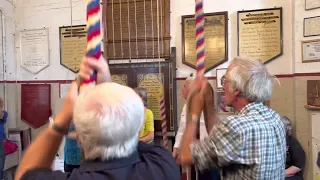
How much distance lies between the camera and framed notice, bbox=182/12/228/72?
11.0ft

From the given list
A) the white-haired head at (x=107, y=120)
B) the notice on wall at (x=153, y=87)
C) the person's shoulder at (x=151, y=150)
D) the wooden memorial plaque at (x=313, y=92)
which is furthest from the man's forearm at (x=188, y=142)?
the notice on wall at (x=153, y=87)

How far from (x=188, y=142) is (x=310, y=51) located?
2.08 m

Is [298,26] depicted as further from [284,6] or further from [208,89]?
[208,89]

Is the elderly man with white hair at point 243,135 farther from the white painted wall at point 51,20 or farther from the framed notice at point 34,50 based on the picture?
the framed notice at point 34,50

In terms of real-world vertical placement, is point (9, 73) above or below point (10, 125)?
above

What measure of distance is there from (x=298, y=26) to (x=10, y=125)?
335cm

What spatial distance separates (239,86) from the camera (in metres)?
1.22

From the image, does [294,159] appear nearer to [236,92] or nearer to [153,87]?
[153,87]

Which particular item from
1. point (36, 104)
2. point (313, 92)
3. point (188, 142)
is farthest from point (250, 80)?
point (36, 104)

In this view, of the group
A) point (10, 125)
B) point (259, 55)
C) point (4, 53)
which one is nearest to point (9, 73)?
point (4, 53)

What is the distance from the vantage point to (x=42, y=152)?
84 cm

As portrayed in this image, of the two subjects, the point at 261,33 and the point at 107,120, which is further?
the point at 261,33

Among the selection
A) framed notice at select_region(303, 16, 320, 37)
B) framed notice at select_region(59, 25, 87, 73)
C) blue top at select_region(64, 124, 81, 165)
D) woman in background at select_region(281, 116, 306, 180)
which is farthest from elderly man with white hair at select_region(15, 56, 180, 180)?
framed notice at select_region(59, 25, 87, 73)

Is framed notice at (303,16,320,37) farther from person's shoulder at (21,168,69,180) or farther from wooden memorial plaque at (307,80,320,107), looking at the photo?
person's shoulder at (21,168,69,180)
